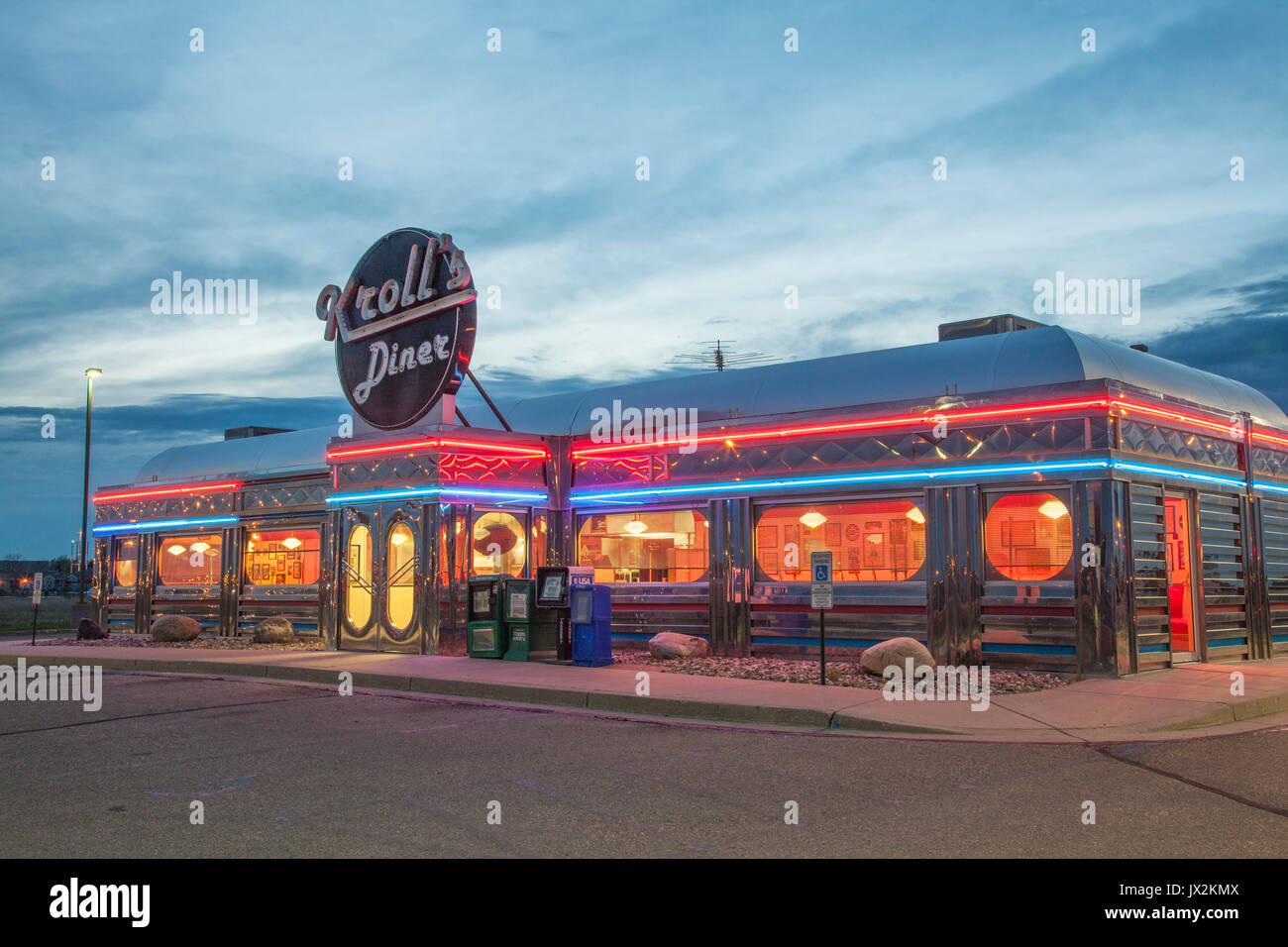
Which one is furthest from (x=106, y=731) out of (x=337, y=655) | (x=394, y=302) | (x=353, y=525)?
(x=394, y=302)

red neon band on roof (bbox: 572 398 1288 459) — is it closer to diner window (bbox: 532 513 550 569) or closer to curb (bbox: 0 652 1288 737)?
diner window (bbox: 532 513 550 569)

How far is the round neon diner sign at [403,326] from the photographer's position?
19.2 meters

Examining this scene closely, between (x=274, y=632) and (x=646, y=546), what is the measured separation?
28.6ft

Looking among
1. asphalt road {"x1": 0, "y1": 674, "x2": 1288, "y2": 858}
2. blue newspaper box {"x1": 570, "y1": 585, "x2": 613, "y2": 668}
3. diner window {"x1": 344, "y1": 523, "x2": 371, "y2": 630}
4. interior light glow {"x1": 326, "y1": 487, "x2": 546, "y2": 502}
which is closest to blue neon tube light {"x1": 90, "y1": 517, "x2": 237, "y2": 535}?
interior light glow {"x1": 326, "y1": 487, "x2": 546, "y2": 502}

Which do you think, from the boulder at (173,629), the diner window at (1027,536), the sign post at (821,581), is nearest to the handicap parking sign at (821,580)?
the sign post at (821,581)

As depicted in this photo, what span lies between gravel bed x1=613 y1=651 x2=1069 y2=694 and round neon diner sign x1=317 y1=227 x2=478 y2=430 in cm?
575

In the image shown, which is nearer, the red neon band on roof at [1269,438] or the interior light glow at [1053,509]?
the interior light glow at [1053,509]

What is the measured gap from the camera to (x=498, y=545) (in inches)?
794

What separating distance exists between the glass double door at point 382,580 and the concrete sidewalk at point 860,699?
1611 mm

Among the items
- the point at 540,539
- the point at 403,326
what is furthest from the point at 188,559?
the point at 540,539

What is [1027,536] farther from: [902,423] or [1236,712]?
[1236,712]

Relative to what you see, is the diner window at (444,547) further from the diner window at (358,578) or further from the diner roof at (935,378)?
the diner roof at (935,378)
